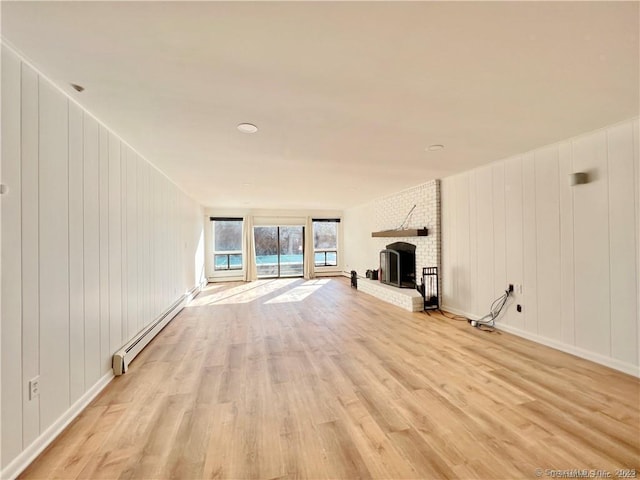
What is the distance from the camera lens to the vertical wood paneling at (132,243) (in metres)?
2.92

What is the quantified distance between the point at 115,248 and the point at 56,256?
0.87 m

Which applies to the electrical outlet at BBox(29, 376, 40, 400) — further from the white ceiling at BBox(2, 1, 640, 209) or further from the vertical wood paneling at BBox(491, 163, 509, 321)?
the vertical wood paneling at BBox(491, 163, 509, 321)

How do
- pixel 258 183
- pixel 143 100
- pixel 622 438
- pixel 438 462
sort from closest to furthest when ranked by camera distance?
pixel 438 462, pixel 622 438, pixel 143 100, pixel 258 183

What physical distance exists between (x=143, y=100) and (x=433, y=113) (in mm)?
2265

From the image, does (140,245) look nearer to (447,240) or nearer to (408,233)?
(408,233)

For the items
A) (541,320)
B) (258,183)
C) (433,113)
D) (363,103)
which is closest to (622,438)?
(541,320)

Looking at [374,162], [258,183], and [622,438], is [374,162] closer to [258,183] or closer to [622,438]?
[258,183]

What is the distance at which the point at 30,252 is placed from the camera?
1.56 m

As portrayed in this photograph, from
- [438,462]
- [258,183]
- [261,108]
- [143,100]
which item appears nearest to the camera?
[438,462]

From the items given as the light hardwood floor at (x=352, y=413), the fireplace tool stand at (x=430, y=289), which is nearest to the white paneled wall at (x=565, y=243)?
the light hardwood floor at (x=352, y=413)

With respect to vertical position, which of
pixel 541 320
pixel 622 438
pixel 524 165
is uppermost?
pixel 524 165

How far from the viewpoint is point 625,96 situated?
199 centimetres

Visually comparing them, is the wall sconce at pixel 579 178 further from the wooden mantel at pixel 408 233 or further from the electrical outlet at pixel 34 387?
the electrical outlet at pixel 34 387

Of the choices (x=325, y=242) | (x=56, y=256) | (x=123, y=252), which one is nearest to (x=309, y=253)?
(x=325, y=242)
